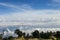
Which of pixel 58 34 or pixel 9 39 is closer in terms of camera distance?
pixel 9 39

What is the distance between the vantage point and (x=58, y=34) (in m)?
33.7

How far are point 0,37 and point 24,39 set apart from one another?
11.1ft

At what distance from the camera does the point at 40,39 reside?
27.5 meters

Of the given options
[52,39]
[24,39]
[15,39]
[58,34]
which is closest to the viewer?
[15,39]

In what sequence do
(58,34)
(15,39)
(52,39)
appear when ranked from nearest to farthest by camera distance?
(15,39) → (52,39) → (58,34)

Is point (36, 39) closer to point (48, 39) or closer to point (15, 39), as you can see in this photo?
point (48, 39)

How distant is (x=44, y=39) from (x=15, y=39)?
15.1 ft

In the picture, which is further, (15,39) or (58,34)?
(58,34)

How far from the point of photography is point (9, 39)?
27.6 m

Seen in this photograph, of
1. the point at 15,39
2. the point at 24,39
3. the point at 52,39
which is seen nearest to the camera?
the point at 15,39

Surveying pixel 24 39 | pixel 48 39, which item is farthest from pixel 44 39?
pixel 24 39

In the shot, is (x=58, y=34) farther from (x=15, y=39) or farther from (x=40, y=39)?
(x=15, y=39)

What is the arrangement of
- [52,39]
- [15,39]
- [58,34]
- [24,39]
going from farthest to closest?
[58,34] → [52,39] → [24,39] → [15,39]

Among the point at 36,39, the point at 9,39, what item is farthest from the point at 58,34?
the point at 9,39
